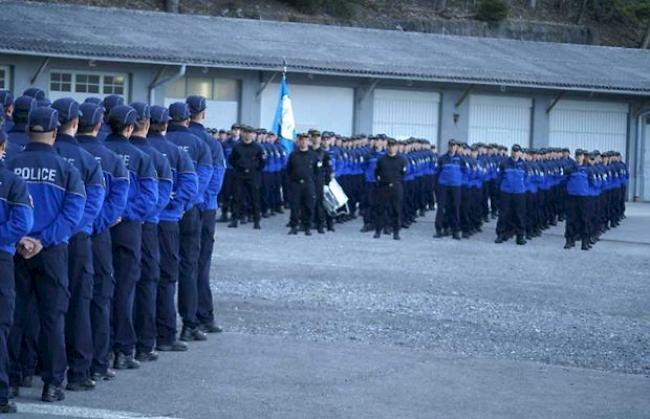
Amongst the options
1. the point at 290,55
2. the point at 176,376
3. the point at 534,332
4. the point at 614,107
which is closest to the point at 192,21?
the point at 290,55

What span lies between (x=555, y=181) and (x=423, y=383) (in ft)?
75.1

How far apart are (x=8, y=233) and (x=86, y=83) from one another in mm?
29436

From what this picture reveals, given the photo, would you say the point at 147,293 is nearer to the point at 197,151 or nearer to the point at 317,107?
the point at 197,151

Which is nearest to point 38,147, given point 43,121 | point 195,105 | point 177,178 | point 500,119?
point 43,121

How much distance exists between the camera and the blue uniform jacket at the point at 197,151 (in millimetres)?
13922

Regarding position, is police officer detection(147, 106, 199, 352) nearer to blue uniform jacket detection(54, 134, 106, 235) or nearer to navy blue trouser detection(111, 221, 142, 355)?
navy blue trouser detection(111, 221, 142, 355)

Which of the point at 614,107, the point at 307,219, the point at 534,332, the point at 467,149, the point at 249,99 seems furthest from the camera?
the point at 614,107

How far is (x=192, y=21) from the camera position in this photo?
1785 inches

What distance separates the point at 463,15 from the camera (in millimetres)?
66875

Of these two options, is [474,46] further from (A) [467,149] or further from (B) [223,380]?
(B) [223,380]

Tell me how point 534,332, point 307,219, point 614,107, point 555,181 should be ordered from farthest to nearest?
1. point 614,107
2. point 555,181
3. point 307,219
4. point 534,332

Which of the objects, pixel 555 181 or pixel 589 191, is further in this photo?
pixel 555 181

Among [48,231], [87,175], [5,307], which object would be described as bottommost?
[5,307]

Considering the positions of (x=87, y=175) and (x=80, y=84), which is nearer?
(x=87, y=175)
